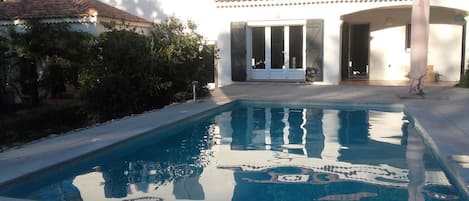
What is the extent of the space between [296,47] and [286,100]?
19.9ft

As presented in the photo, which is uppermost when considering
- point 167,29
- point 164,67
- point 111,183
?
point 167,29

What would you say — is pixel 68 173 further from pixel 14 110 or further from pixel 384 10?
pixel 384 10

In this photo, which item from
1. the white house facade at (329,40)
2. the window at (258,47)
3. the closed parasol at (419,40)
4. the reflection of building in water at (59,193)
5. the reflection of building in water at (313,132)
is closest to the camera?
the reflection of building in water at (59,193)

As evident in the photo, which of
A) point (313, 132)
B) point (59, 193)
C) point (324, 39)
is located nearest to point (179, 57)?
point (313, 132)

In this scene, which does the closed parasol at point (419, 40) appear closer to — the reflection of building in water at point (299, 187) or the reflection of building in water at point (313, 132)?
the reflection of building in water at point (313, 132)

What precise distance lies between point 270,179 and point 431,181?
232 cm

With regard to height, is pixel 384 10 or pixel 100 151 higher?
pixel 384 10

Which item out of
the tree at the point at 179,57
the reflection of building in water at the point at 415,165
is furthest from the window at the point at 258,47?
the reflection of building in water at the point at 415,165

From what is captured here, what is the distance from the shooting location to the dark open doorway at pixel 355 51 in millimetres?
21359

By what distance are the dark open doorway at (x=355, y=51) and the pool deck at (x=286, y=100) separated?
3.18m

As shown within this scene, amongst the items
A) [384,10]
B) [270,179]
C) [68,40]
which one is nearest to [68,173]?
[270,179]

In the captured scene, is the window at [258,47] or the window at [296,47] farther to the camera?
the window at [258,47]

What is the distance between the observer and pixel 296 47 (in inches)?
806

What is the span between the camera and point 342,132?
35.9 feet
